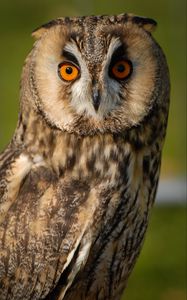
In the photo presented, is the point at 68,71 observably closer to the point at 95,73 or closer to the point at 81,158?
the point at 95,73

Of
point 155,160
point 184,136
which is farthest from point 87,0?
point 155,160

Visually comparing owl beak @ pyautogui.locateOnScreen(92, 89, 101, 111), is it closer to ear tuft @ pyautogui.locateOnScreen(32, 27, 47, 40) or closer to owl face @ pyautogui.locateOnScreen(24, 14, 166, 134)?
owl face @ pyautogui.locateOnScreen(24, 14, 166, 134)

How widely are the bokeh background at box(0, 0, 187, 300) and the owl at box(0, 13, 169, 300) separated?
225cm

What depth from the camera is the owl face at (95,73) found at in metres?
3.68

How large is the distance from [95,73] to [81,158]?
0.44 meters

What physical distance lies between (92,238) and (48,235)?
162mm

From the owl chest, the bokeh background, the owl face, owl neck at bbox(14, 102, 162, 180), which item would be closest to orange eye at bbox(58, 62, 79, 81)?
the owl face

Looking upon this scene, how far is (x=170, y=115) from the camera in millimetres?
8766

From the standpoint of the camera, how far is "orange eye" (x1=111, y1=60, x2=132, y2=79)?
3.72m

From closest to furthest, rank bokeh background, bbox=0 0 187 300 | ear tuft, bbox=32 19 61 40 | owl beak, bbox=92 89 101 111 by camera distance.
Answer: owl beak, bbox=92 89 101 111, ear tuft, bbox=32 19 61 40, bokeh background, bbox=0 0 187 300

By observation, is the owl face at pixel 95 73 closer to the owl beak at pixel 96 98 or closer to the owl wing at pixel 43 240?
the owl beak at pixel 96 98

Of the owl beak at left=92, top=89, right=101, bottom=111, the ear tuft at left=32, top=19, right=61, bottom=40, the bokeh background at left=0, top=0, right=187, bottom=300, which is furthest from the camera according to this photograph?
the bokeh background at left=0, top=0, right=187, bottom=300

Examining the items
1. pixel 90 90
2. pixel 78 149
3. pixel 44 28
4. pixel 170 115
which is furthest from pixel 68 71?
pixel 170 115

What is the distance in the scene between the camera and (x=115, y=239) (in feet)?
13.0
